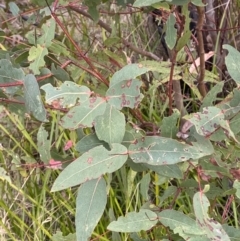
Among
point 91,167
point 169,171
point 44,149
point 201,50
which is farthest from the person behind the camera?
point 201,50

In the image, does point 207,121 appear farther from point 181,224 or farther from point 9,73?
point 9,73

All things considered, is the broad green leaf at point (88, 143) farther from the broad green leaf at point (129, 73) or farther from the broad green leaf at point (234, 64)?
the broad green leaf at point (234, 64)

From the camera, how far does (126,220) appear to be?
0.77 metres

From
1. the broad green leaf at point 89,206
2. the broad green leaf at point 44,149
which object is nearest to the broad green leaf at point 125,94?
the broad green leaf at point 89,206

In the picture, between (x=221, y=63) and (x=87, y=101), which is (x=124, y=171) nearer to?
(x=221, y=63)

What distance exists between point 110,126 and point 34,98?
0.41ft

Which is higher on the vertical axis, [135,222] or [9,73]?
[9,73]

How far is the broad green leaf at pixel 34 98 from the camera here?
0.72 m

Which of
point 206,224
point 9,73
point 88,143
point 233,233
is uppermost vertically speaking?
point 9,73

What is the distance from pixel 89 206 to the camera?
70 centimetres

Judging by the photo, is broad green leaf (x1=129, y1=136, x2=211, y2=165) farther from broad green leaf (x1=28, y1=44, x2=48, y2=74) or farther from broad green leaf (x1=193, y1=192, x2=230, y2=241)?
broad green leaf (x1=28, y1=44, x2=48, y2=74)


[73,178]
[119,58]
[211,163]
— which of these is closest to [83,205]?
[73,178]

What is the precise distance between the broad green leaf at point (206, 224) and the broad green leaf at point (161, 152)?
75mm

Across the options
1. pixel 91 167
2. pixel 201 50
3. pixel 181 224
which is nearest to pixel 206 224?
pixel 181 224
